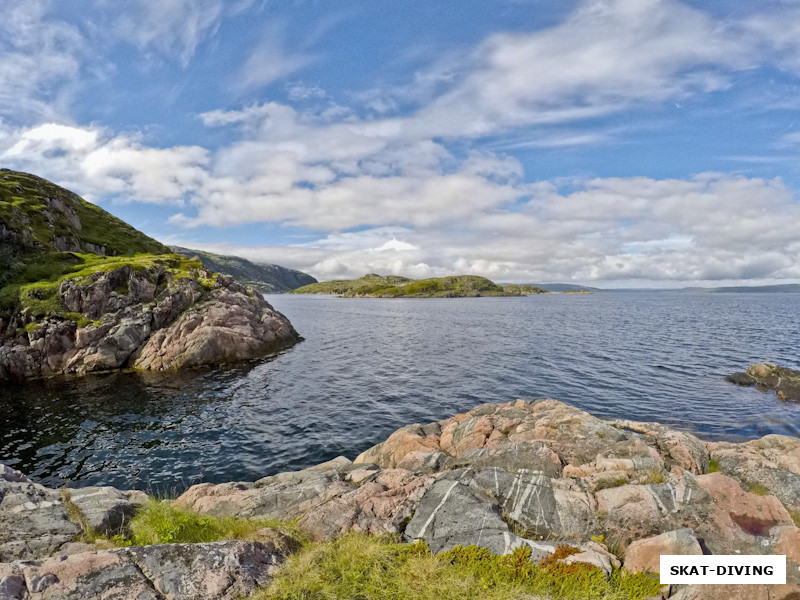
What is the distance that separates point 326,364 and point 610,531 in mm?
42879

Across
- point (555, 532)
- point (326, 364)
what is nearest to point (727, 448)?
point (555, 532)

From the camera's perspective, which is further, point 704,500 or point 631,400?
point 631,400

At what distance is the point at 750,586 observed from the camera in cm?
873

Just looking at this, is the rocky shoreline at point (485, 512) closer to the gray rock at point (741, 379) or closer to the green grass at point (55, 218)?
the gray rock at point (741, 379)

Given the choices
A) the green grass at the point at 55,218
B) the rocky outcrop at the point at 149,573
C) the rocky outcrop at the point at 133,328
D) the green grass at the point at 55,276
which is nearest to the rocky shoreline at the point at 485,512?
the rocky outcrop at the point at 149,573

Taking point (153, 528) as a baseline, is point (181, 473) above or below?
below

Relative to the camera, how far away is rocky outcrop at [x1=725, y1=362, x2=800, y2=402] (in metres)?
35.2

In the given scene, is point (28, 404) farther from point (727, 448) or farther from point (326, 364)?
point (727, 448)

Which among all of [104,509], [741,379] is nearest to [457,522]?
[104,509]

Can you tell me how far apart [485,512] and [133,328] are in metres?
51.2

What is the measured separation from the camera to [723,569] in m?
9.38

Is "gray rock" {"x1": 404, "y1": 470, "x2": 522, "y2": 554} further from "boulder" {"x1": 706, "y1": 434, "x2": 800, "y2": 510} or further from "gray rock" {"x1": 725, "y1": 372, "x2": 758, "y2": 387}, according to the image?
"gray rock" {"x1": 725, "y1": 372, "x2": 758, "y2": 387}

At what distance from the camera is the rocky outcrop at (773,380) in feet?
116

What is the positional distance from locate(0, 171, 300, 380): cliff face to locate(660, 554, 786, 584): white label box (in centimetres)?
4934
